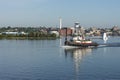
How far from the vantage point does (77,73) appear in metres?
25.4

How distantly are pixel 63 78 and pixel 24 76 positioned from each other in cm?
244

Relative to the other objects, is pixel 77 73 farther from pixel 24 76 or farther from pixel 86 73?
pixel 24 76

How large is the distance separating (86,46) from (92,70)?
3584cm

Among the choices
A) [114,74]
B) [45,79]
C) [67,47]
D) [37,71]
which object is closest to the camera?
[45,79]

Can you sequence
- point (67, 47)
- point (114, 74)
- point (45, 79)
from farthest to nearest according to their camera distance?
point (67, 47) → point (114, 74) → point (45, 79)

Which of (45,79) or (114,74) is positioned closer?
(45,79)

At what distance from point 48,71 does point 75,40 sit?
3746 cm

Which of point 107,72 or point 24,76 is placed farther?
point 107,72

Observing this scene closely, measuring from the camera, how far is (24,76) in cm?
2342

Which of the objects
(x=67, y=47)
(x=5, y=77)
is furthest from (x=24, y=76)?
(x=67, y=47)

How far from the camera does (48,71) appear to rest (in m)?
26.1

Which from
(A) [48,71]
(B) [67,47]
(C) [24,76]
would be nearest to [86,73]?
(A) [48,71]

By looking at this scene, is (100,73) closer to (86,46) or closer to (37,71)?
(37,71)

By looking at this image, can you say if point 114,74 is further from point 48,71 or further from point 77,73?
point 48,71
